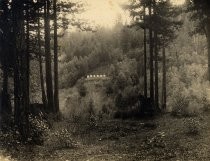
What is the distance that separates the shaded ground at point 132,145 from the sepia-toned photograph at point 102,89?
33mm

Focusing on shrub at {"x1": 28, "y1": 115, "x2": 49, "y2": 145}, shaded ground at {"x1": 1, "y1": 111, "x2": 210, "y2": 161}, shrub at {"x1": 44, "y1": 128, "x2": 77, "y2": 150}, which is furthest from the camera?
shrub at {"x1": 28, "y1": 115, "x2": 49, "y2": 145}

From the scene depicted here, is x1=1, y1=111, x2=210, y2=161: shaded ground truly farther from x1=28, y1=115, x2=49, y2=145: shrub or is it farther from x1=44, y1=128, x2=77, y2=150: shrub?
x1=28, y1=115, x2=49, y2=145: shrub

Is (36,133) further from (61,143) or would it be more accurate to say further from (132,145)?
(132,145)

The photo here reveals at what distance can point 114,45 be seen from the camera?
54625 millimetres

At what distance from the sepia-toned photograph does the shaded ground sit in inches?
Result: 1.3

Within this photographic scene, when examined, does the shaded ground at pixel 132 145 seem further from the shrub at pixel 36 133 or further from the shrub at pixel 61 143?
the shrub at pixel 36 133

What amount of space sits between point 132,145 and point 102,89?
2458 cm

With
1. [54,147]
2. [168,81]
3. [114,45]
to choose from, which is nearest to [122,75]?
[168,81]

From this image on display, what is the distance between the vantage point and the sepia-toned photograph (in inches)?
595

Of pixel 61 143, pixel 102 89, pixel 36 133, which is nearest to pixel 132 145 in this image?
pixel 61 143

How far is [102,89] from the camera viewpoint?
40094 millimetres

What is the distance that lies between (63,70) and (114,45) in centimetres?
887

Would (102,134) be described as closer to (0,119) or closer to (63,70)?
(0,119)

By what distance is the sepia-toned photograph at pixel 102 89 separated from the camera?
1512 centimetres
